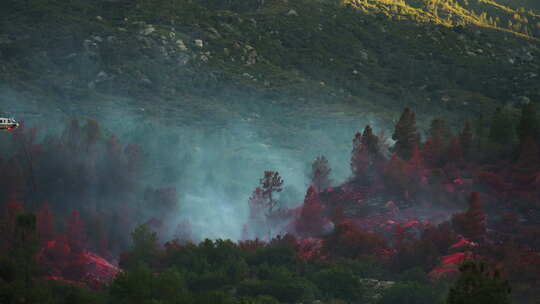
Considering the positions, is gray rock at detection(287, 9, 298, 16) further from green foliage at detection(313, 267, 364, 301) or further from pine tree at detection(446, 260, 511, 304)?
pine tree at detection(446, 260, 511, 304)

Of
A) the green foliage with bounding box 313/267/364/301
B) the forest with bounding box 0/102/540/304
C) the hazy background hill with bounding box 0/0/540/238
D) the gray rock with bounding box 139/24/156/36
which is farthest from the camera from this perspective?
the gray rock with bounding box 139/24/156/36

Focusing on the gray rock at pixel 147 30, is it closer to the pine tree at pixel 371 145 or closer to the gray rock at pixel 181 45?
the gray rock at pixel 181 45

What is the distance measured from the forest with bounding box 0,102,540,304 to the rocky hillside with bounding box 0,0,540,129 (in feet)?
145

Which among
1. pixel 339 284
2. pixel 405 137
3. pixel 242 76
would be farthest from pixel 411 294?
pixel 242 76

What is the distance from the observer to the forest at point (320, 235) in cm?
4319

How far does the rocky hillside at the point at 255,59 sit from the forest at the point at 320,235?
4420 centimetres

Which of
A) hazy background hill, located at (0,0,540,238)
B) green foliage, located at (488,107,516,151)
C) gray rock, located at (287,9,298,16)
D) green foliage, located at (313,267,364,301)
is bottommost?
hazy background hill, located at (0,0,540,238)

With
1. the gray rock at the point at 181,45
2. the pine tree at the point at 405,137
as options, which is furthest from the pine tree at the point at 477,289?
the gray rock at the point at 181,45

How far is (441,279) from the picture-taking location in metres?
48.6

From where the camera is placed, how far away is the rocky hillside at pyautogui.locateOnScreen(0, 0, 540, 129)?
138m

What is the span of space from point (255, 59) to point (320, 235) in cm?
9363

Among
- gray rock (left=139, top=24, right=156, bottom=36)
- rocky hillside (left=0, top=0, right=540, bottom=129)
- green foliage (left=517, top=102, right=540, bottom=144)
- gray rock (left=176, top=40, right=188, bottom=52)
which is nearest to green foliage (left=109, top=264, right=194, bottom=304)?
green foliage (left=517, top=102, right=540, bottom=144)

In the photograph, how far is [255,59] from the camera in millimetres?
157000

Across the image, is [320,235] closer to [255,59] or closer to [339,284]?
[339,284]
